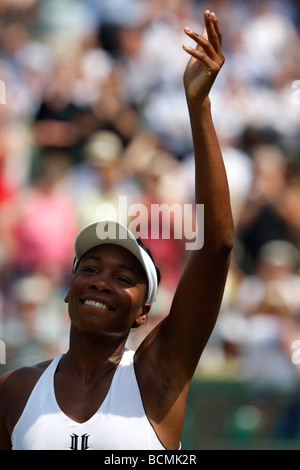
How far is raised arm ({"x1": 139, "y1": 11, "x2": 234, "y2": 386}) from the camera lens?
2.32 meters

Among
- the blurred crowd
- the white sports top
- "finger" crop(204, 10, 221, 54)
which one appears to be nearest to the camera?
"finger" crop(204, 10, 221, 54)

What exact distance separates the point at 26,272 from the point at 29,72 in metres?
2.29

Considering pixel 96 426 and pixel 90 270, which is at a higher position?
pixel 90 270

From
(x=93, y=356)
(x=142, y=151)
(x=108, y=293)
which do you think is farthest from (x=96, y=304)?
(x=142, y=151)

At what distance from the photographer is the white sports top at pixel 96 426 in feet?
7.88

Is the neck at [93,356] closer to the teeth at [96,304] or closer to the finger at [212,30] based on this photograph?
the teeth at [96,304]

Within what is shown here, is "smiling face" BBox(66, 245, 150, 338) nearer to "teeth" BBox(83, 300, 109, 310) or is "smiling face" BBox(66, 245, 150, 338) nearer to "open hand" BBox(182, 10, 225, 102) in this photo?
"teeth" BBox(83, 300, 109, 310)

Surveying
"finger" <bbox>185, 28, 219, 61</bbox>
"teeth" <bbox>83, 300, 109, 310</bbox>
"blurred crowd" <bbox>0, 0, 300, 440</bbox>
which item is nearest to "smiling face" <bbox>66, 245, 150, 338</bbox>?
"teeth" <bbox>83, 300, 109, 310</bbox>

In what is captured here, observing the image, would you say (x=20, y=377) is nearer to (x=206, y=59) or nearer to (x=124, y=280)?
(x=124, y=280)

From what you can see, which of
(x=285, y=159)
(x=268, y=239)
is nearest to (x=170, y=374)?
(x=268, y=239)

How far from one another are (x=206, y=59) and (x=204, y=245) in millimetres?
541

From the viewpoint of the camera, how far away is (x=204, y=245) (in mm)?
2393

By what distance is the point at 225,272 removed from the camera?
2.42 metres

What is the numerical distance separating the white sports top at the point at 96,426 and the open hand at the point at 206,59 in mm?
909
